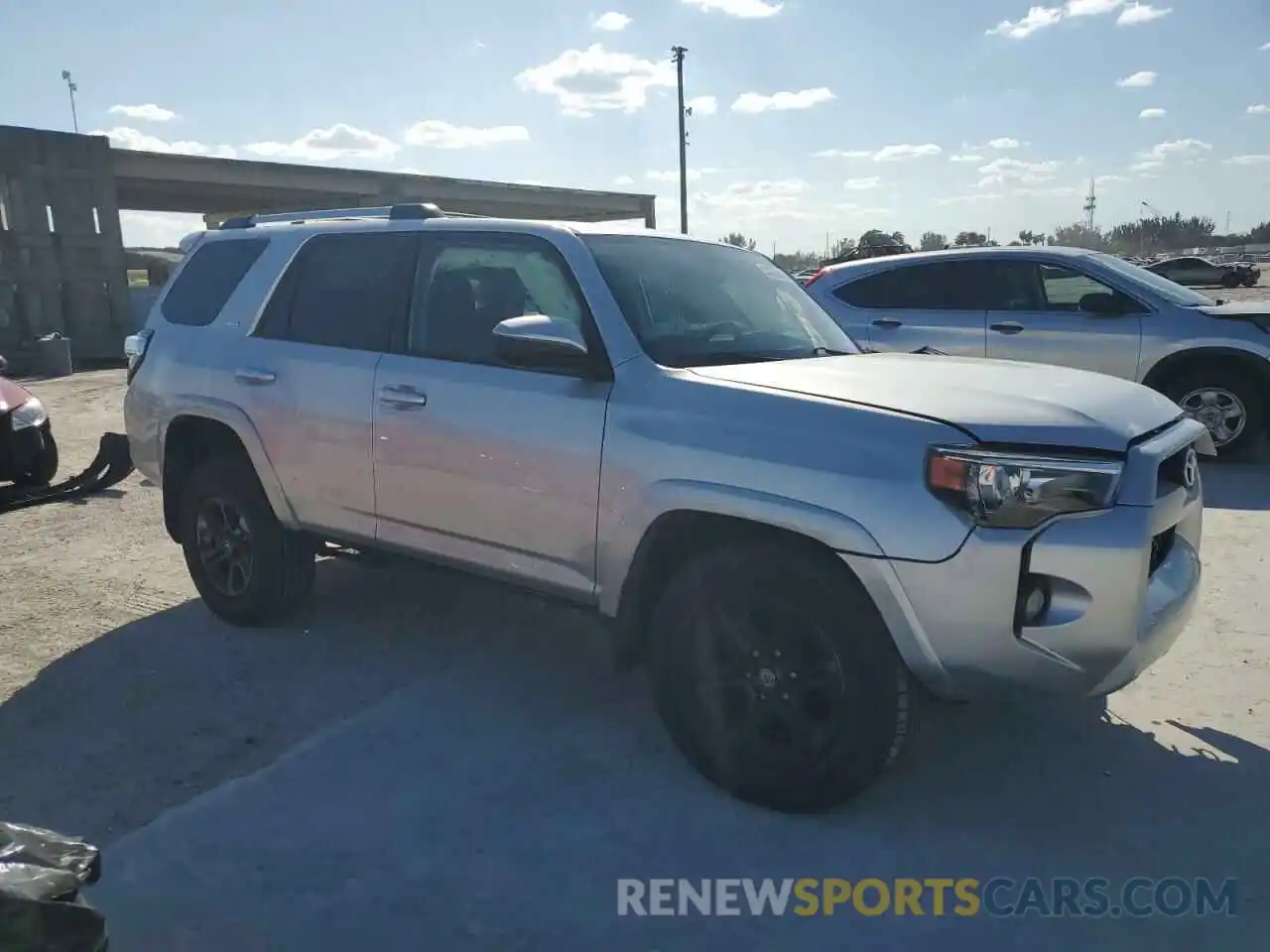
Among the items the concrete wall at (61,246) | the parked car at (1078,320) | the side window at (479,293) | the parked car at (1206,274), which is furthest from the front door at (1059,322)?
the parked car at (1206,274)

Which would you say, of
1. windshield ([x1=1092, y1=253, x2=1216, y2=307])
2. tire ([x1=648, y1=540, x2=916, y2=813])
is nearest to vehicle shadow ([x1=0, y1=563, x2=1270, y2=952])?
tire ([x1=648, y1=540, x2=916, y2=813])

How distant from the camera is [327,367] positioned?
4.26 m

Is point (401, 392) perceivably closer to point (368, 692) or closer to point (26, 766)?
point (368, 692)

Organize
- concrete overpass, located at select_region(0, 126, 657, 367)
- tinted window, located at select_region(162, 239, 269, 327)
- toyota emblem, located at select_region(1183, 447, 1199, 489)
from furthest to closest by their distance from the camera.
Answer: concrete overpass, located at select_region(0, 126, 657, 367) < tinted window, located at select_region(162, 239, 269, 327) < toyota emblem, located at select_region(1183, 447, 1199, 489)

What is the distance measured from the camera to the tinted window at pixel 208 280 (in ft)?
16.0

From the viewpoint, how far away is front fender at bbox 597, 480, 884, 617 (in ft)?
9.27

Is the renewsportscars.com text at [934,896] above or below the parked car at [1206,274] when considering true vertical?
below

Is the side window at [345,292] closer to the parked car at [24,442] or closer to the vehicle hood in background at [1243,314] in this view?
the parked car at [24,442]

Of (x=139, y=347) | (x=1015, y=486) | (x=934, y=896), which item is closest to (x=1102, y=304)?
(x=1015, y=486)

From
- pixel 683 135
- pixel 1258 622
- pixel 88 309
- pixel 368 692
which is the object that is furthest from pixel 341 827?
pixel 683 135

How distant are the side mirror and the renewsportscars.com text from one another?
1.65 meters

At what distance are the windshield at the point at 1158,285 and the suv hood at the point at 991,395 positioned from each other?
500cm

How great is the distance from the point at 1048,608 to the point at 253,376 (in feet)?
11.4

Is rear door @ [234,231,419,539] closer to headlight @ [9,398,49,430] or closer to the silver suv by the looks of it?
the silver suv
